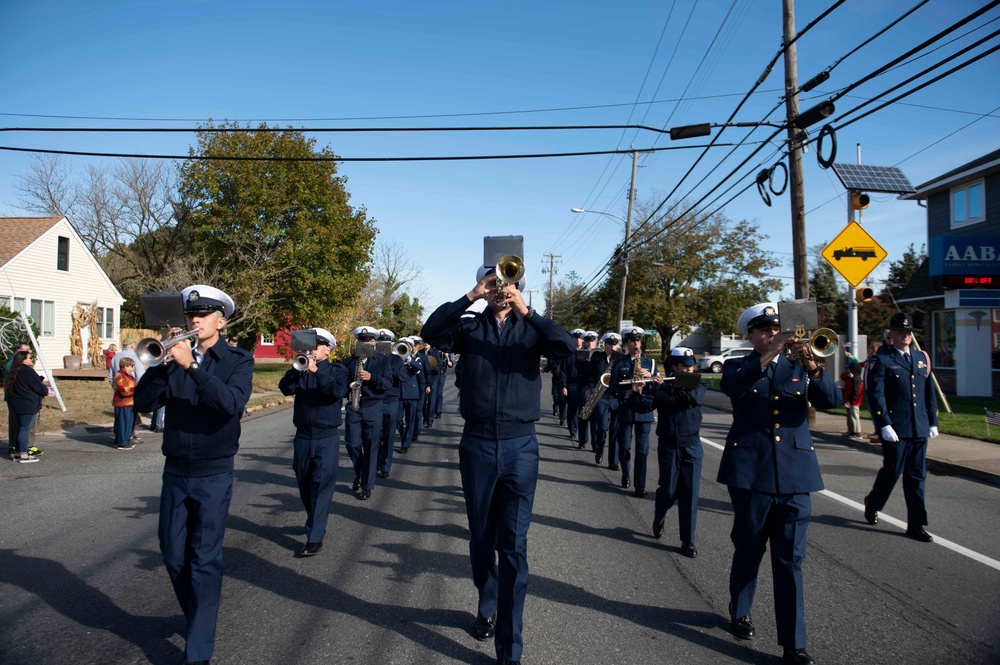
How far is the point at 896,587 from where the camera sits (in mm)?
5387

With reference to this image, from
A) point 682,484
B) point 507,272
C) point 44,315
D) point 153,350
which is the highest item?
point 44,315

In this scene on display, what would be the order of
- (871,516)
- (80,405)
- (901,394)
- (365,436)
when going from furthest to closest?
(80,405) → (365,436) → (871,516) → (901,394)

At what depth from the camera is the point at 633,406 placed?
7.79 metres

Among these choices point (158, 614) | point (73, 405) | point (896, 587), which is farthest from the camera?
point (73, 405)

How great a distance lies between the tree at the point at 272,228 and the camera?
103 feet

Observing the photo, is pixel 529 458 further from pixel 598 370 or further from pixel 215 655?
pixel 598 370

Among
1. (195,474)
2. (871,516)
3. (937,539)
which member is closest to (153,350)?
(195,474)

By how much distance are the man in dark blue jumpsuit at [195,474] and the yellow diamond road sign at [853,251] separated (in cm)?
1290

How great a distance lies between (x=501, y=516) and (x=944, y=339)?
26.7m

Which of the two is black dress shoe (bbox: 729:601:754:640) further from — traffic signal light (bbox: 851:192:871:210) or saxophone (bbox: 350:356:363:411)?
traffic signal light (bbox: 851:192:871:210)

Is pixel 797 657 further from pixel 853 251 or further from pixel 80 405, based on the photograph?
pixel 80 405

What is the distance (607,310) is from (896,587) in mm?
48170

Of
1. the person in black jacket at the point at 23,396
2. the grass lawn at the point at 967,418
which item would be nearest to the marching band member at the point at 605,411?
the grass lawn at the point at 967,418

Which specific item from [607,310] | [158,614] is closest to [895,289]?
[607,310]
